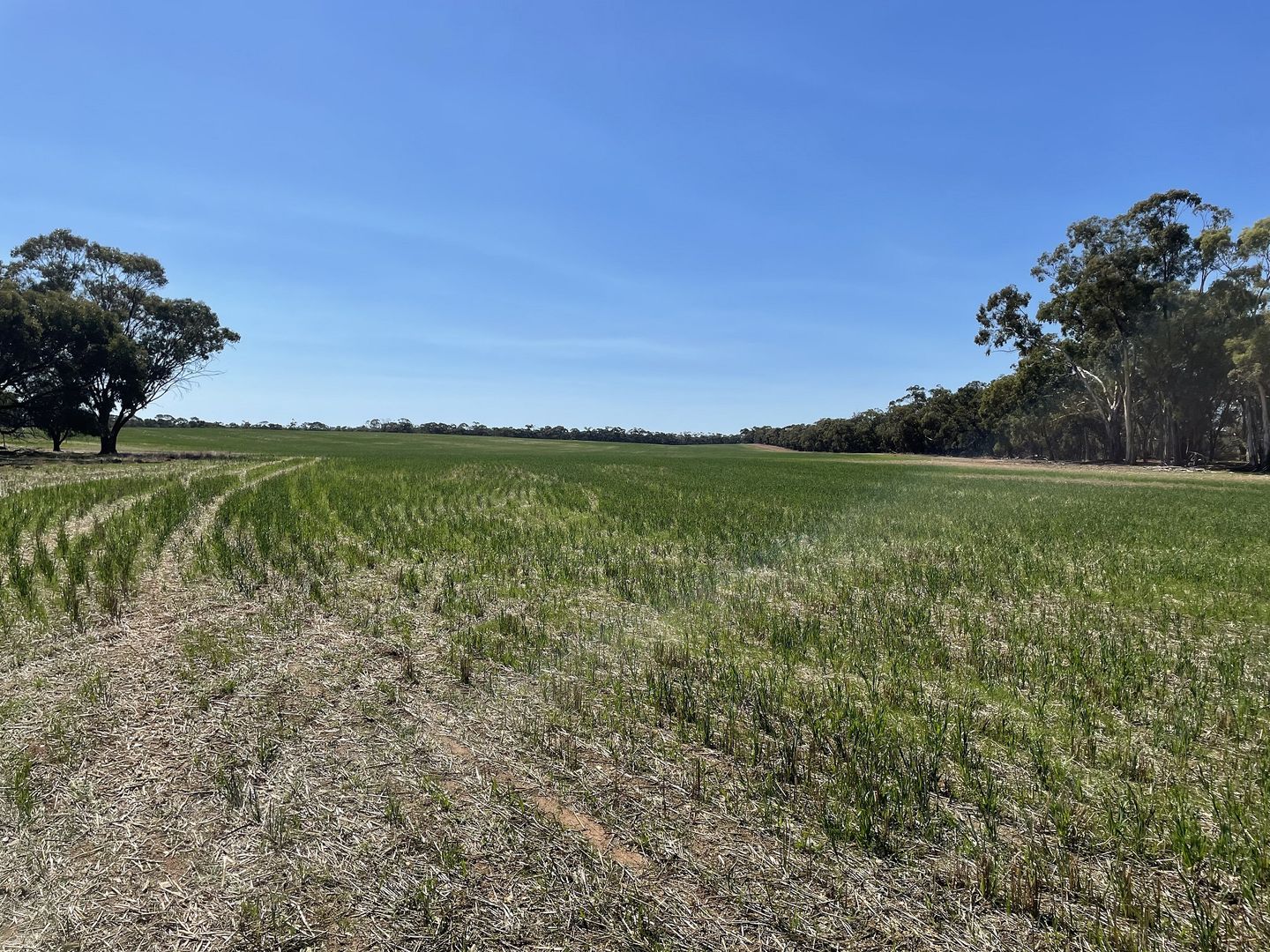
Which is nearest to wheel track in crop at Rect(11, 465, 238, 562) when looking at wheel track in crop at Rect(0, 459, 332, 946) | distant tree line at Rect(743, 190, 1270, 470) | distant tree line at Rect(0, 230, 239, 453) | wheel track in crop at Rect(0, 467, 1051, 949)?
wheel track in crop at Rect(0, 459, 332, 946)

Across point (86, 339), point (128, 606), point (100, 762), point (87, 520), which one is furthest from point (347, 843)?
point (86, 339)

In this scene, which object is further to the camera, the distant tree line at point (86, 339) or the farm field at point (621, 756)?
the distant tree line at point (86, 339)

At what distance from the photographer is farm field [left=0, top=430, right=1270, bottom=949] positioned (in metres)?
2.87

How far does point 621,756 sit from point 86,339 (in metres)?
53.3

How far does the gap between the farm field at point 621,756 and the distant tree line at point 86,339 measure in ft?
129

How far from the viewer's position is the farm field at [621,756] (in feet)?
9.40

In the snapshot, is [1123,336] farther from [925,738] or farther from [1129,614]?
[925,738]

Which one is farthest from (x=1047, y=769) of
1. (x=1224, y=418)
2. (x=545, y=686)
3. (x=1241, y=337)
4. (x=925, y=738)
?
(x=1224, y=418)

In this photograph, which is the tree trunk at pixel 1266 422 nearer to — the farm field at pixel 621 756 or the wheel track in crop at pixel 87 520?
the farm field at pixel 621 756

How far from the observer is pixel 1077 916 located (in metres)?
2.88

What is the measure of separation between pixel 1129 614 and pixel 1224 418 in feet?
321

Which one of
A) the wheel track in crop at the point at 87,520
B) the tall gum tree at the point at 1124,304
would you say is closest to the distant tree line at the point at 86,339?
the wheel track in crop at the point at 87,520

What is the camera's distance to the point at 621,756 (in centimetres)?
438

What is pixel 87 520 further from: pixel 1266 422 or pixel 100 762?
pixel 1266 422
